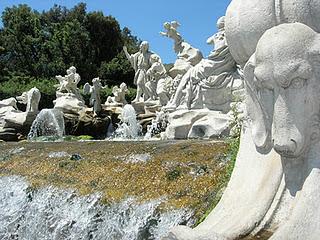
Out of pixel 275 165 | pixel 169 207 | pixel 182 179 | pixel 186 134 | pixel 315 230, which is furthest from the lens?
pixel 186 134

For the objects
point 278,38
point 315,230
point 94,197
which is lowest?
point 94,197

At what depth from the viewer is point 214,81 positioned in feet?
34.3

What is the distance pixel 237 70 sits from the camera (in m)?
10.5

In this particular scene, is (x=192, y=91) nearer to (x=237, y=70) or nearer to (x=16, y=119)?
(x=237, y=70)

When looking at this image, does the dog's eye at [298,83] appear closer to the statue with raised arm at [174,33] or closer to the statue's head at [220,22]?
the statue's head at [220,22]

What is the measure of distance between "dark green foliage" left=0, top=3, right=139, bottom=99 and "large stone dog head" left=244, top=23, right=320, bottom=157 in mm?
37013

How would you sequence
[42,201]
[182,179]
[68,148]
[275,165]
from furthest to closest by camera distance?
[68,148] → [42,201] → [182,179] → [275,165]

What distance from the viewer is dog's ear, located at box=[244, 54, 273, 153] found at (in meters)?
2.69

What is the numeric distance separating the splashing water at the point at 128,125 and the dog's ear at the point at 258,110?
48.9 feet

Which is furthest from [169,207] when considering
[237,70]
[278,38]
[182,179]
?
[237,70]

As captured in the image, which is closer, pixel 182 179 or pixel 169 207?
pixel 169 207

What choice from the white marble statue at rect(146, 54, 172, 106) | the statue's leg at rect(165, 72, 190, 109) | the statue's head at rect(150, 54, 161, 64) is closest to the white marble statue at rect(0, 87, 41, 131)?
the white marble statue at rect(146, 54, 172, 106)

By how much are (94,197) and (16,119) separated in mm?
14468

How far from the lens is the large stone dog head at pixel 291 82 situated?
252cm
